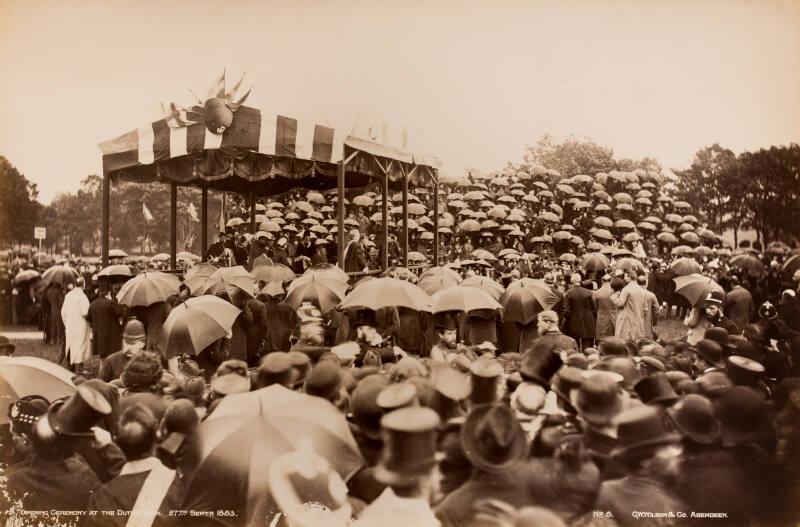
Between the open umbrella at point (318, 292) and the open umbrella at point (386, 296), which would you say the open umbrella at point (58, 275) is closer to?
the open umbrella at point (318, 292)

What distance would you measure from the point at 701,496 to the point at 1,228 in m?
7.07

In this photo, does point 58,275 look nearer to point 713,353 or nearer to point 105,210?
point 105,210

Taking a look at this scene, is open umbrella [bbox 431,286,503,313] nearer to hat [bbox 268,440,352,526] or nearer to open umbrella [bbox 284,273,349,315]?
open umbrella [bbox 284,273,349,315]

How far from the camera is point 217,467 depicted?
144 inches

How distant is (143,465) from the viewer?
4.04m

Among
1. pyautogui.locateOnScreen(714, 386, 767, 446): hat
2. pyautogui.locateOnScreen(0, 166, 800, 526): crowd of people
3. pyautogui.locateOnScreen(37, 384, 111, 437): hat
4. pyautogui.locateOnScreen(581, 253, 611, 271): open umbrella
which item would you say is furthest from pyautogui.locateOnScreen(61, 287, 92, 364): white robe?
pyautogui.locateOnScreen(581, 253, 611, 271): open umbrella

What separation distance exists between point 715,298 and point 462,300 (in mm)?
2591

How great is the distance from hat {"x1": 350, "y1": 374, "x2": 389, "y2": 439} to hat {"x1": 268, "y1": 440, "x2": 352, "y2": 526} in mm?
321

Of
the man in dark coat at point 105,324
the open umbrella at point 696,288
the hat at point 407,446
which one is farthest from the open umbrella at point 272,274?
the open umbrella at point 696,288

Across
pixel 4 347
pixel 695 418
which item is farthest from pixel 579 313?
pixel 4 347

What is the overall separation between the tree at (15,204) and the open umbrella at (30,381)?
217 centimetres

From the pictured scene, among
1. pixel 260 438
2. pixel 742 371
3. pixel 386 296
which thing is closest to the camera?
pixel 260 438

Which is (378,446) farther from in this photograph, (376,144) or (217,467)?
(376,144)

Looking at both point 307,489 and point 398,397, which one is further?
point 307,489
